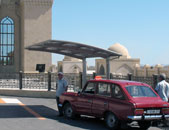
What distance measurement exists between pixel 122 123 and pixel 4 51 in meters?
28.0

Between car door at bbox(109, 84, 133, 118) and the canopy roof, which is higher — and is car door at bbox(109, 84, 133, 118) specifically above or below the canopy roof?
below

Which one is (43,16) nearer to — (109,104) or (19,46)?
(19,46)

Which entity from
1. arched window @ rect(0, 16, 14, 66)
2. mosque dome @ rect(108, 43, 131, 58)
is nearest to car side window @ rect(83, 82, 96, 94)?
arched window @ rect(0, 16, 14, 66)

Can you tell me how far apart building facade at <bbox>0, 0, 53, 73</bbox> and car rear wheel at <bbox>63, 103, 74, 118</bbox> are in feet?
73.1

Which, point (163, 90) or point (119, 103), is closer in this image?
point (119, 103)

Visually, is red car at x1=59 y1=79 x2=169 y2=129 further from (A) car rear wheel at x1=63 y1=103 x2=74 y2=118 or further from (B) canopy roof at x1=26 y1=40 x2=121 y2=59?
(B) canopy roof at x1=26 y1=40 x2=121 y2=59

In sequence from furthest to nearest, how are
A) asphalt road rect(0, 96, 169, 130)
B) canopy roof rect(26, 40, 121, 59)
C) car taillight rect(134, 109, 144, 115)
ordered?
canopy roof rect(26, 40, 121, 59) < asphalt road rect(0, 96, 169, 130) < car taillight rect(134, 109, 144, 115)

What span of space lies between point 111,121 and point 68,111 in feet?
6.96

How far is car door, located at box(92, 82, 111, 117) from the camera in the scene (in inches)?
332

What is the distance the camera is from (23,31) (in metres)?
32.2

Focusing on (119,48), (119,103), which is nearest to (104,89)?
(119,103)

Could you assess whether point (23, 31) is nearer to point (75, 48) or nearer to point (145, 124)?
point (75, 48)

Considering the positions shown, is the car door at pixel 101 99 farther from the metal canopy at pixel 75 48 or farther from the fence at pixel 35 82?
the fence at pixel 35 82

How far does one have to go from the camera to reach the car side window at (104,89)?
340 inches
